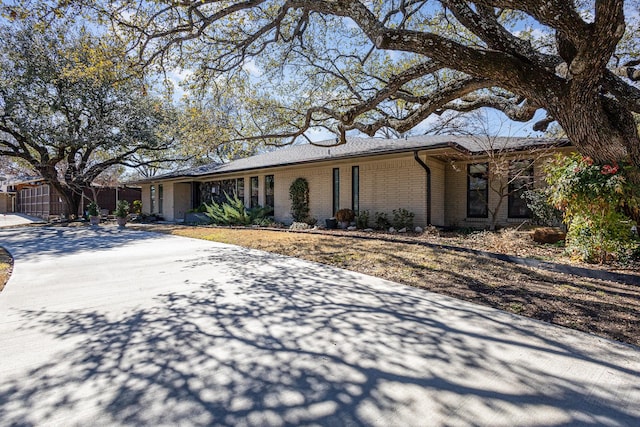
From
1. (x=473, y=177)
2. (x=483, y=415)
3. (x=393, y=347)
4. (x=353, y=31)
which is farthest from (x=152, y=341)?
(x=473, y=177)

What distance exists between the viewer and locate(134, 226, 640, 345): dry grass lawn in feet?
10.9

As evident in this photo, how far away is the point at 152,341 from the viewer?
2.89 m

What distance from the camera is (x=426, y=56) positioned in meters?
5.63

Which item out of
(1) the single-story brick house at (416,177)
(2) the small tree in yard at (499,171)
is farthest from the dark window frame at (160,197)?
(2) the small tree in yard at (499,171)

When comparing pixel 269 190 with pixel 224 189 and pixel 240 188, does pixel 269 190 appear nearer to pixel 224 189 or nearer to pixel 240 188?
pixel 240 188

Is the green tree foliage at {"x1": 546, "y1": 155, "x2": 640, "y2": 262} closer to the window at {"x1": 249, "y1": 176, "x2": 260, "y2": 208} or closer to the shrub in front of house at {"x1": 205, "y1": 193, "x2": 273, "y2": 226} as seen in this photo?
the shrub in front of house at {"x1": 205, "y1": 193, "x2": 273, "y2": 226}

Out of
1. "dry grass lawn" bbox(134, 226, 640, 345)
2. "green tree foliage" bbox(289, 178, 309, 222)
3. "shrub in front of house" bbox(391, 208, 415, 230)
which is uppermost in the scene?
"green tree foliage" bbox(289, 178, 309, 222)

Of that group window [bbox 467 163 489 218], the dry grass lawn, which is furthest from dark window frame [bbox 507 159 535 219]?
the dry grass lawn

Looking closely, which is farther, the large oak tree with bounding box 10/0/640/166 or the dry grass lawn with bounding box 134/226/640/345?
the large oak tree with bounding box 10/0/640/166

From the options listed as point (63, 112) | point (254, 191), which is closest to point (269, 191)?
point (254, 191)

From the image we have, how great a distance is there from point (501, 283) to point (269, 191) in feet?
40.3

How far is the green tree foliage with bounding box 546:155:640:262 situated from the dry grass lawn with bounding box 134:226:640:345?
0.91m

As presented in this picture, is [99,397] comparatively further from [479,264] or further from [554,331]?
[479,264]

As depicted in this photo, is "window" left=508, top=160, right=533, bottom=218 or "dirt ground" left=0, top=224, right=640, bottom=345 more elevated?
"window" left=508, top=160, right=533, bottom=218
